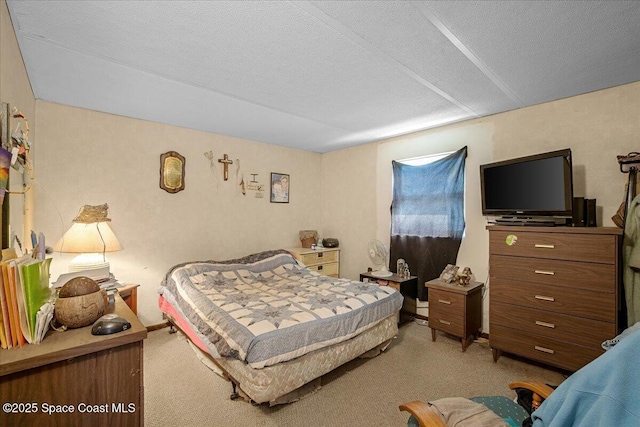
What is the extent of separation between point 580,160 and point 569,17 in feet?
5.10

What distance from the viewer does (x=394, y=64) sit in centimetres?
206

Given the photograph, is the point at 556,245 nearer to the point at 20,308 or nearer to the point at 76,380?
the point at 76,380

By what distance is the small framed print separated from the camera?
10.5 feet

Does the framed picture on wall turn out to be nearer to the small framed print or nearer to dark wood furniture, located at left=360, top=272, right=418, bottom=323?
dark wood furniture, located at left=360, top=272, right=418, bottom=323

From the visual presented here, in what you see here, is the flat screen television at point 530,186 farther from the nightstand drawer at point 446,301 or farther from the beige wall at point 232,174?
the nightstand drawer at point 446,301

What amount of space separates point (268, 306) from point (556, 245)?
2.42 meters

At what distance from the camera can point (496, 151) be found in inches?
122

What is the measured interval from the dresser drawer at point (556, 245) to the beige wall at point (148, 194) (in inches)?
119

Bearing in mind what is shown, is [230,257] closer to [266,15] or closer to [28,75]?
[28,75]

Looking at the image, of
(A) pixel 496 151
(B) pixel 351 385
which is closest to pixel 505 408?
(B) pixel 351 385

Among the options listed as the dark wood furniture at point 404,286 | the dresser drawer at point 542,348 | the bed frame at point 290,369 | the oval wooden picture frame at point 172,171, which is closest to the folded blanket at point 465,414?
the bed frame at point 290,369

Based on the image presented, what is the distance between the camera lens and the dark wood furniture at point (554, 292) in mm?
2080

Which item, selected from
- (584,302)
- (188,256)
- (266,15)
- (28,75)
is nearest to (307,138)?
(188,256)

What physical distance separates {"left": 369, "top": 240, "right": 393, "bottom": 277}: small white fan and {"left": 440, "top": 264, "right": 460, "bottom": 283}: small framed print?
2.25 ft
